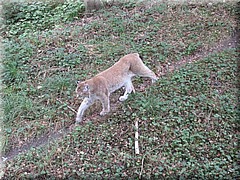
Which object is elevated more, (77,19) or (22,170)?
(77,19)

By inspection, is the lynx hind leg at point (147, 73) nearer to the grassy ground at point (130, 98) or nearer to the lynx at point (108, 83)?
the lynx at point (108, 83)

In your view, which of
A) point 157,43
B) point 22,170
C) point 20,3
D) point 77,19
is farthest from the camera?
point 20,3

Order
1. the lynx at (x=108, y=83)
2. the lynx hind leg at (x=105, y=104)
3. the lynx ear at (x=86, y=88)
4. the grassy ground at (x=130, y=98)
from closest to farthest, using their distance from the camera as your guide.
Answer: the grassy ground at (x=130, y=98)
the lynx ear at (x=86, y=88)
the lynx at (x=108, y=83)
the lynx hind leg at (x=105, y=104)

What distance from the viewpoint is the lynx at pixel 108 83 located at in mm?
5777

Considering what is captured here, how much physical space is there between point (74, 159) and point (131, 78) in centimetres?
225

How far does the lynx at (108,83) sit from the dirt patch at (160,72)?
24 cm

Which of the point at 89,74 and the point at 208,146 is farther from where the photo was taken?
the point at 89,74

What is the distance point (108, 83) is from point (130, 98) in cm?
57

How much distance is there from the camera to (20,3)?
35.7 ft

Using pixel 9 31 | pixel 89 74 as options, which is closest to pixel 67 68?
pixel 89 74

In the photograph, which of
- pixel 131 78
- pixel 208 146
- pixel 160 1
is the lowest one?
pixel 208 146

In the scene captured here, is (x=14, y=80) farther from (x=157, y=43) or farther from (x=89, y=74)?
(x=157, y=43)

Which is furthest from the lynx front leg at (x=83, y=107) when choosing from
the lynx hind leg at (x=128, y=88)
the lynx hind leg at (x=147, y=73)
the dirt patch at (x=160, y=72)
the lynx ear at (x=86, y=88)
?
the lynx hind leg at (x=147, y=73)

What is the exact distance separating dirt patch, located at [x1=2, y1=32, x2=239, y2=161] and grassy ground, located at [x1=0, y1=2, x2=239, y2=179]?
0.30 feet
